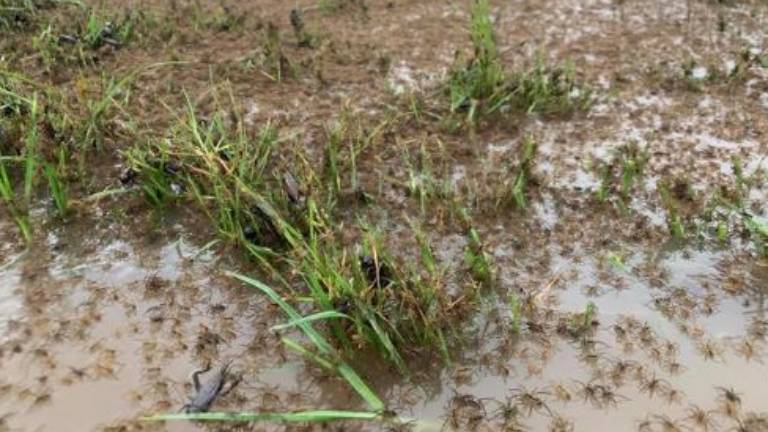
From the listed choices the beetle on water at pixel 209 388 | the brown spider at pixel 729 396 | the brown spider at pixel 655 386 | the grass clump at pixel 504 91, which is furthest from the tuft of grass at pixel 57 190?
the brown spider at pixel 729 396

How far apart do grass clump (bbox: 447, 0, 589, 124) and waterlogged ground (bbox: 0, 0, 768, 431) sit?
0.36 ft

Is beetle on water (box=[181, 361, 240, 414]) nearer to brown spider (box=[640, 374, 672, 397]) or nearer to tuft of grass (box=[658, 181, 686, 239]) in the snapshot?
brown spider (box=[640, 374, 672, 397])

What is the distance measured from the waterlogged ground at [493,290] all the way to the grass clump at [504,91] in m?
0.11

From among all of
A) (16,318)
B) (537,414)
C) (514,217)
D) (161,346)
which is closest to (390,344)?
(537,414)

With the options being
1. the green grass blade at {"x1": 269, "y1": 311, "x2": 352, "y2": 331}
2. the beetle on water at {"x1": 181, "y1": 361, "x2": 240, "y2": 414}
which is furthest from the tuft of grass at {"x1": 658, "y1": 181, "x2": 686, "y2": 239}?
the beetle on water at {"x1": 181, "y1": 361, "x2": 240, "y2": 414}

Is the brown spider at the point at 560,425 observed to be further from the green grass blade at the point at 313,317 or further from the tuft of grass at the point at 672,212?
the tuft of grass at the point at 672,212

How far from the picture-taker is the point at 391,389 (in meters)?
2.50

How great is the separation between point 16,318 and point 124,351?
1.61 feet

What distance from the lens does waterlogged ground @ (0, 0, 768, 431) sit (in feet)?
8.09

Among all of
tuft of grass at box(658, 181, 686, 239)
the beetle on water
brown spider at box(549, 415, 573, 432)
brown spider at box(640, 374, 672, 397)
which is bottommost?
brown spider at box(640, 374, 672, 397)

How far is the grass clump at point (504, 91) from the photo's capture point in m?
4.06

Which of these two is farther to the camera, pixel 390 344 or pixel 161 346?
pixel 161 346

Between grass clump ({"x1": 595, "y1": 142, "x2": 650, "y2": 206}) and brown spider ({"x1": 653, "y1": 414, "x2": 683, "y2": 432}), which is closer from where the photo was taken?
brown spider ({"x1": 653, "y1": 414, "x2": 683, "y2": 432})

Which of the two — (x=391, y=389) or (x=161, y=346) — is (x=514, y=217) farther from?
(x=161, y=346)
